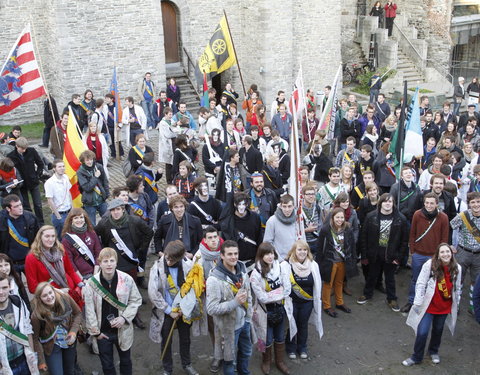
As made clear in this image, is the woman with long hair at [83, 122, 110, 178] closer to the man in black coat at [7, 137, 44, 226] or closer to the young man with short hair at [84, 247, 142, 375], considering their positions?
the man in black coat at [7, 137, 44, 226]

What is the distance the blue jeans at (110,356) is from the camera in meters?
5.46

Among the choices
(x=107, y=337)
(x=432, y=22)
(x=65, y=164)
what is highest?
(x=432, y=22)

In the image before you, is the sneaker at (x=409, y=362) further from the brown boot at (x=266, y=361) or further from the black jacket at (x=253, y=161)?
the black jacket at (x=253, y=161)

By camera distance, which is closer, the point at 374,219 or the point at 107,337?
the point at 107,337

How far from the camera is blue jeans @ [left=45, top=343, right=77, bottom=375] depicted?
17.3ft

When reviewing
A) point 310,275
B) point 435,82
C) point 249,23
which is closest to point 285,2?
point 249,23

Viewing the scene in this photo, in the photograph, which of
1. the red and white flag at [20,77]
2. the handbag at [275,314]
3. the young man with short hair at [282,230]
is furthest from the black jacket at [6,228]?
the red and white flag at [20,77]

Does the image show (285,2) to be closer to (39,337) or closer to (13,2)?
(13,2)

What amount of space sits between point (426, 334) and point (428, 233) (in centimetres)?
140

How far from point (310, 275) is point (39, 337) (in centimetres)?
282

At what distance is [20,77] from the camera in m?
9.58

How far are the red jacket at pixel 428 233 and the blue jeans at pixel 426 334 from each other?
3.57 ft

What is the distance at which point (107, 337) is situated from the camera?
214 inches

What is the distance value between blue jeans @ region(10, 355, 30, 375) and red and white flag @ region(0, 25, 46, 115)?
559cm
